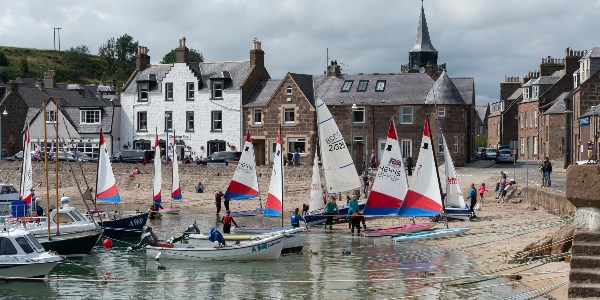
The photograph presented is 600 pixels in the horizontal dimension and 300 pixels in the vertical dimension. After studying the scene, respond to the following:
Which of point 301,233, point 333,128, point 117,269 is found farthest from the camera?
point 333,128

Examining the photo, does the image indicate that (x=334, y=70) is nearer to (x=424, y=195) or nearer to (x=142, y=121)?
(x=142, y=121)

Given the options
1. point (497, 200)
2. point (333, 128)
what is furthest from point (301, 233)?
point (497, 200)

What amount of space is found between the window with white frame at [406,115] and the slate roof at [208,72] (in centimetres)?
1400

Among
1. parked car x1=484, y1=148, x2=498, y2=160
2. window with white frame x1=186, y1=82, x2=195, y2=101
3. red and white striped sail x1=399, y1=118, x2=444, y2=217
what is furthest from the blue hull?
parked car x1=484, y1=148, x2=498, y2=160

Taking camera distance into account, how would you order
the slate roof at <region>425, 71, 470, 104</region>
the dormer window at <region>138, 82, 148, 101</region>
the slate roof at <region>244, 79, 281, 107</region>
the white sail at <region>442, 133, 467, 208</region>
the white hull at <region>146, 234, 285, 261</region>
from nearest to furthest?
1. the white hull at <region>146, 234, 285, 261</region>
2. the white sail at <region>442, 133, 467, 208</region>
3. the slate roof at <region>425, 71, 470, 104</region>
4. the slate roof at <region>244, 79, 281, 107</region>
5. the dormer window at <region>138, 82, 148, 101</region>

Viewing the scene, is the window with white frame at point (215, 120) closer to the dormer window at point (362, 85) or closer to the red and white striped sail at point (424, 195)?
the dormer window at point (362, 85)

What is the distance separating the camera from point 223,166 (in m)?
66.1

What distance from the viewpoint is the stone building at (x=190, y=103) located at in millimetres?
74375

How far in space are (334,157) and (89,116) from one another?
146 feet

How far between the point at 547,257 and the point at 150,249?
14584 mm

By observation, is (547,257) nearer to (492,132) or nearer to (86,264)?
(86,264)

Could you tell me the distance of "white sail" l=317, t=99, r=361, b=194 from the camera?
39.8 meters

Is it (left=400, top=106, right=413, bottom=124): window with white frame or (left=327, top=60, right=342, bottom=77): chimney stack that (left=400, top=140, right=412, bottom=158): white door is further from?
(left=327, top=60, right=342, bottom=77): chimney stack

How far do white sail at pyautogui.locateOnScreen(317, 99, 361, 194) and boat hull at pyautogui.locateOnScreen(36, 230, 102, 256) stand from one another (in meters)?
10.3
